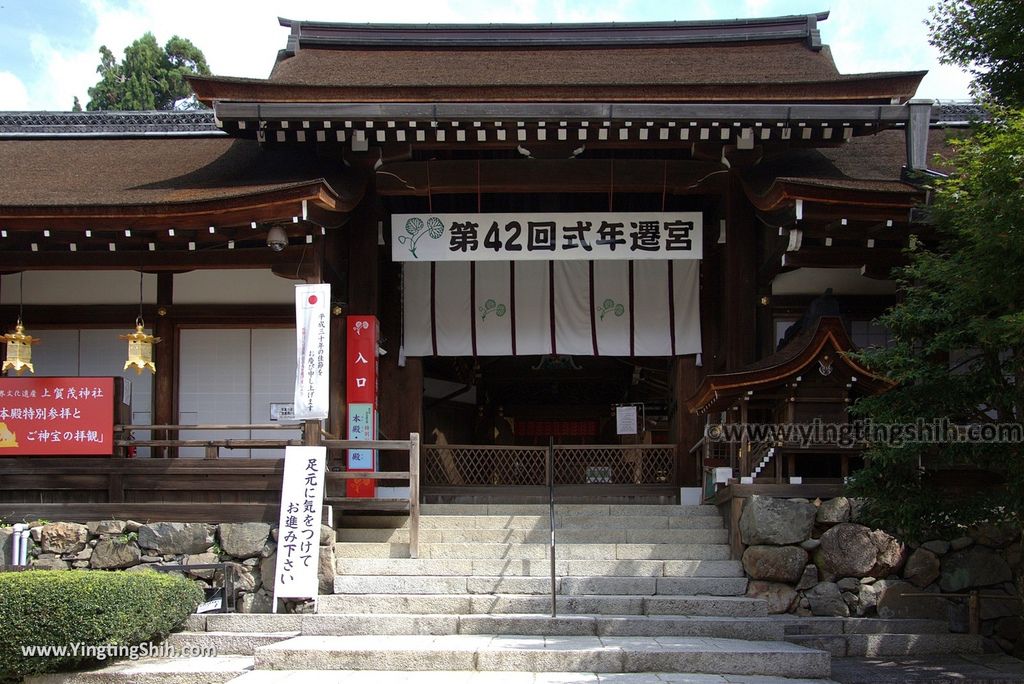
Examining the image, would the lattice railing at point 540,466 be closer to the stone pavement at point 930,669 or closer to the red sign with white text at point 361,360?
the red sign with white text at point 361,360

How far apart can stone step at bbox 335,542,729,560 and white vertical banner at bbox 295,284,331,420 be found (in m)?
1.66

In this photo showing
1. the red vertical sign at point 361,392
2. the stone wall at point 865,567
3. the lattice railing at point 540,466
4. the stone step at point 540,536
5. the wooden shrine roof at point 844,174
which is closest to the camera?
the stone wall at point 865,567

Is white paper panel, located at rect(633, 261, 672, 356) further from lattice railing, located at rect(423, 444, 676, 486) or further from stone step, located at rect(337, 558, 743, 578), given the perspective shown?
stone step, located at rect(337, 558, 743, 578)

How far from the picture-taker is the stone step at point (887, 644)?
9.30 m

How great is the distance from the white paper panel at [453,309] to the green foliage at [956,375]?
20.0 feet

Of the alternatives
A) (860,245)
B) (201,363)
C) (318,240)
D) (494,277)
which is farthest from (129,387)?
(860,245)

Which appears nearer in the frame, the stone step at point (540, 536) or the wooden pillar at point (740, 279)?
the stone step at point (540, 536)

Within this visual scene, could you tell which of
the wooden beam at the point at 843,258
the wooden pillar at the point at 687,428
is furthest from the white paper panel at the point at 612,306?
the wooden beam at the point at 843,258

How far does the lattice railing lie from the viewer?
14.0 m

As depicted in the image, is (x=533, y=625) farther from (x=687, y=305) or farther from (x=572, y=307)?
(x=687, y=305)

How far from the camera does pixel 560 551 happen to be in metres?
10.9

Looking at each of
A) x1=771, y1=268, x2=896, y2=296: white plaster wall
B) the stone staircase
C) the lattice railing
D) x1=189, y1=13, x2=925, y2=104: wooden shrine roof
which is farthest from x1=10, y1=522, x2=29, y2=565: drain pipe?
x1=771, y1=268, x2=896, y2=296: white plaster wall

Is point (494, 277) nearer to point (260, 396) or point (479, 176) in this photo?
point (479, 176)

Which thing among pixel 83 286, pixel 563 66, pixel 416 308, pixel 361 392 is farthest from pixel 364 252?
pixel 563 66
